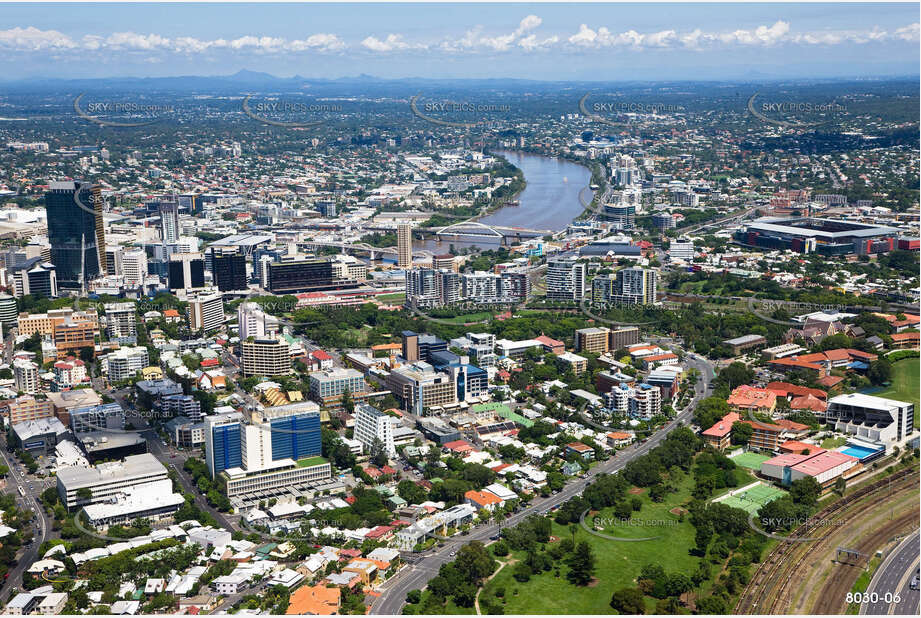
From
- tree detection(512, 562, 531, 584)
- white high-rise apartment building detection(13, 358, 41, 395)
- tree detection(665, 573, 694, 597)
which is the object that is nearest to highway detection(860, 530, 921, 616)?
tree detection(665, 573, 694, 597)

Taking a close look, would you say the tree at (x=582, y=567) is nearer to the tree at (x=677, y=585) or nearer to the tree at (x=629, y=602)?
the tree at (x=629, y=602)

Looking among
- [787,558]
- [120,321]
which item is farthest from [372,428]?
[120,321]

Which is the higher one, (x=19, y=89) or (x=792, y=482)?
(x=19, y=89)

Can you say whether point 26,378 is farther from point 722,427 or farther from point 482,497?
point 722,427

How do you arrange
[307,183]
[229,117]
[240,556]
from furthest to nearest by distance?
[229,117], [307,183], [240,556]

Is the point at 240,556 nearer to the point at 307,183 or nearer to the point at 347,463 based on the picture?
the point at 347,463

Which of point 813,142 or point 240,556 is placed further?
point 813,142

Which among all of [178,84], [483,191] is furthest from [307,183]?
[178,84]
